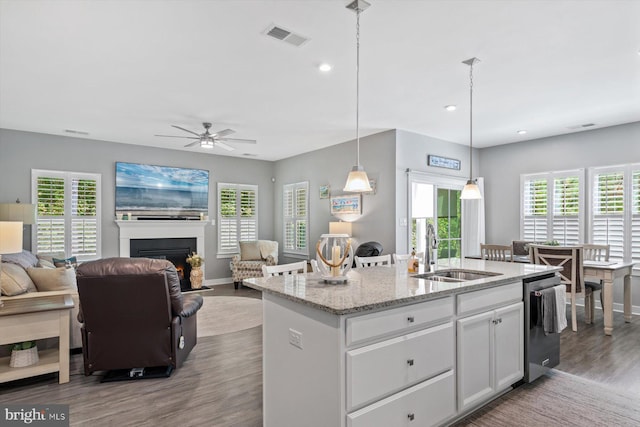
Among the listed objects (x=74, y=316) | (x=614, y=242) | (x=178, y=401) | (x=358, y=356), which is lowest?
(x=178, y=401)

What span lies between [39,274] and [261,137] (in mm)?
3870

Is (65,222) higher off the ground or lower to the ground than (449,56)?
lower

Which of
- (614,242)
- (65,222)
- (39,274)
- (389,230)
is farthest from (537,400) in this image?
(65,222)

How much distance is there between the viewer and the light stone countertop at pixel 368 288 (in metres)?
1.90

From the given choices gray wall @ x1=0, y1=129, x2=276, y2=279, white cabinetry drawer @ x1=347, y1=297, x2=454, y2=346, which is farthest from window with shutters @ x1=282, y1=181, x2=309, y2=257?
white cabinetry drawer @ x1=347, y1=297, x2=454, y2=346

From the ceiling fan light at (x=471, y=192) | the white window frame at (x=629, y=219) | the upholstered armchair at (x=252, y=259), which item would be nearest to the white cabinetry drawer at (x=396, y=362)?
the ceiling fan light at (x=471, y=192)

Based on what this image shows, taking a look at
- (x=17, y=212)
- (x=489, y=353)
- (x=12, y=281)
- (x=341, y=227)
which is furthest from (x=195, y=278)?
(x=489, y=353)

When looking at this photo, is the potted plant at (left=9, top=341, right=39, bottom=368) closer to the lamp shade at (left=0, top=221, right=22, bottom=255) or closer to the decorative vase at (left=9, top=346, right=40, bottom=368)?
the decorative vase at (left=9, top=346, right=40, bottom=368)

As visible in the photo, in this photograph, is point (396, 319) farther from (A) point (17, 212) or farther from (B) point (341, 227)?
(A) point (17, 212)

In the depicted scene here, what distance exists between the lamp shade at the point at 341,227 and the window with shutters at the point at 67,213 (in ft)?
14.2

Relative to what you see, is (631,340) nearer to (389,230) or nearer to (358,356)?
(389,230)

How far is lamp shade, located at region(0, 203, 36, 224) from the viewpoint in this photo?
17.2 ft

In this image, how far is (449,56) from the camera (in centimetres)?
330

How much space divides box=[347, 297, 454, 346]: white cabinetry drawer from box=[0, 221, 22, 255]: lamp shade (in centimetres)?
299
